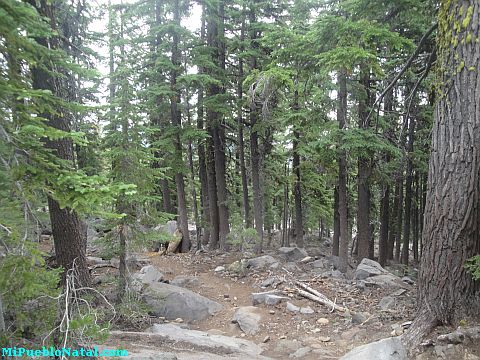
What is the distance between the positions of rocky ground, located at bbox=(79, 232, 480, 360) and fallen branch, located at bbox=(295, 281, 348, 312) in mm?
25

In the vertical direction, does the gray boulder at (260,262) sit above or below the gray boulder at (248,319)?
above

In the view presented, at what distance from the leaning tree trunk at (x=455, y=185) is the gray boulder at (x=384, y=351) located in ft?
0.73

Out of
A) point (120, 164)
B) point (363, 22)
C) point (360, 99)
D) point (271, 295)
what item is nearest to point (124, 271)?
point (120, 164)

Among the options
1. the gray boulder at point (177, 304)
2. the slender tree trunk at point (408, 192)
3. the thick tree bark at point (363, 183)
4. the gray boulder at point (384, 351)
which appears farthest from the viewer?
the slender tree trunk at point (408, 192)

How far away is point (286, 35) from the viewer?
33.8 feet

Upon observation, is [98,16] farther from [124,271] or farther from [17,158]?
[17,158]

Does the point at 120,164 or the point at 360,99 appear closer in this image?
the point at 120,164

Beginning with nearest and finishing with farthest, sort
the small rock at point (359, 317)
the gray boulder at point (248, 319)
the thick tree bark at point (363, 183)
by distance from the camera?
the small rock at point (359, 317), the gray boulder at point (248, 319), the thick tree bark at point (363, 183)

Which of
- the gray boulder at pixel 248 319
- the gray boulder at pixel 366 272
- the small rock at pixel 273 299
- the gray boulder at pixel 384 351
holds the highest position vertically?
the gray boulder at pixel 384 351

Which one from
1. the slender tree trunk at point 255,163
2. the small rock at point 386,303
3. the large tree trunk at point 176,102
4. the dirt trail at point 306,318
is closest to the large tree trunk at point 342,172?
the dirt trail at point 306,318

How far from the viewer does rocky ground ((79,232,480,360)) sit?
5.75 m

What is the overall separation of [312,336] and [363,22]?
275 inches

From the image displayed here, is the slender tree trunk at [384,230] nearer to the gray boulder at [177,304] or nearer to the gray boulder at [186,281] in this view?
the gray boulder at [186,281]

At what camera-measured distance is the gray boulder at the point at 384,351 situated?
4.66 m
